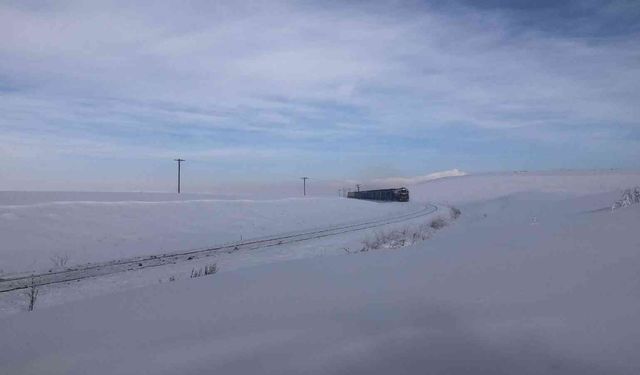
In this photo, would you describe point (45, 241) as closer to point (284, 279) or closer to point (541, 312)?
point (284, 279)

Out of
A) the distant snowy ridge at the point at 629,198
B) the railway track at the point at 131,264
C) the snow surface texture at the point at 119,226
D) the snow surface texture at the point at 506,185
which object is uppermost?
the snow surface texture at the point at 506,185

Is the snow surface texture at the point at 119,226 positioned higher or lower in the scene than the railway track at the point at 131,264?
higher

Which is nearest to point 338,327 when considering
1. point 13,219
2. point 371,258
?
point 371,258

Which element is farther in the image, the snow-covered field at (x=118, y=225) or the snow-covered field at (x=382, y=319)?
the snow-covered field at (x=118, y=225)

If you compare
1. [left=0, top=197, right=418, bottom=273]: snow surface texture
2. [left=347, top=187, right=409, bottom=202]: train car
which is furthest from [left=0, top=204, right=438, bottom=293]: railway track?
[left=347, top=187, right=409, bottom=202]: train car

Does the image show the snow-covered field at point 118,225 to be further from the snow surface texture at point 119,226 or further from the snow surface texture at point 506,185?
the snow surface texture at point 506,185

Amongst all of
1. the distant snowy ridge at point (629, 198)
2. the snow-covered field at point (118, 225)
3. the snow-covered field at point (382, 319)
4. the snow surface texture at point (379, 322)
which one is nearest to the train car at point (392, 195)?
the snow-covered field at point (118, 225)

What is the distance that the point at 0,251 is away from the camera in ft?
60.2

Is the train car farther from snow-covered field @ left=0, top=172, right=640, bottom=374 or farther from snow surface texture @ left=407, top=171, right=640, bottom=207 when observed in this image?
snow-covered field @ left=0, top=172, right=640, bottom=374

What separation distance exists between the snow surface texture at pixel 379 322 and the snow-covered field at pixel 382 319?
0.02 metres

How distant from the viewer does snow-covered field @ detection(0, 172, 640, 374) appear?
3998 millimetres

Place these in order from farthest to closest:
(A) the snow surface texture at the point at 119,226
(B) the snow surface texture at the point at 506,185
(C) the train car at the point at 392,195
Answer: (B) the snow surface texture at the point at 506,185 → (C) the train car at the point at 392,195 → (A) the snow surface texture at the point at 119,226

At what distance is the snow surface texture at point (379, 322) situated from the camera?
3984 mm

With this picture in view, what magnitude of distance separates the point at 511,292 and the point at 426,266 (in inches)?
73.9
